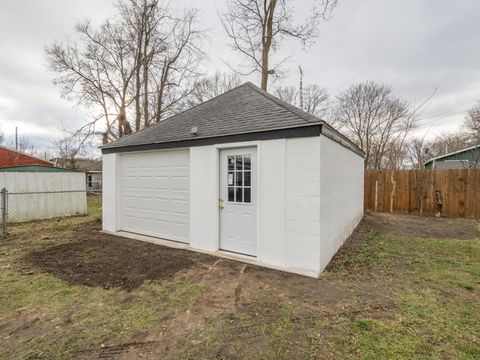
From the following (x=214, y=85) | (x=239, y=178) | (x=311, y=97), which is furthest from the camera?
(x=311, y=97)

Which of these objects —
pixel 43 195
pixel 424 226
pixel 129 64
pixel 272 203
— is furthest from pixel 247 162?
pixel 129 64

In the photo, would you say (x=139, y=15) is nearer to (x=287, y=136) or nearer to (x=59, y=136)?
(x=59, y=136)

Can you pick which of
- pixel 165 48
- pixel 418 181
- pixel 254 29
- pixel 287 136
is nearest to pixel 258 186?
pixel 287 136

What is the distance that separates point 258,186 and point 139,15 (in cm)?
1482

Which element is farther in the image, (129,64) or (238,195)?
(129,64)

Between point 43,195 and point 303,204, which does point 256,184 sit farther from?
point 43,195

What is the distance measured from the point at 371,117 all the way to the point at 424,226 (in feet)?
50.6

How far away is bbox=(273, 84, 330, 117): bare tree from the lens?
68.5 feet

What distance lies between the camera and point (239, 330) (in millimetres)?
2516

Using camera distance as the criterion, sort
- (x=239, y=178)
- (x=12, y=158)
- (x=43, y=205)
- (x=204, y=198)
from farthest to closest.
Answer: (x=12, y=158) → (x=43, y=205) → (x=204, y=198) → (x=239, y=178)

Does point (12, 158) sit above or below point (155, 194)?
above

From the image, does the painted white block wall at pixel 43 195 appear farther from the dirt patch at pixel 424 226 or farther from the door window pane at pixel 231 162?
the dirt patch at pixel 424 226

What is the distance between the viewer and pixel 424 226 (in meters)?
7.87

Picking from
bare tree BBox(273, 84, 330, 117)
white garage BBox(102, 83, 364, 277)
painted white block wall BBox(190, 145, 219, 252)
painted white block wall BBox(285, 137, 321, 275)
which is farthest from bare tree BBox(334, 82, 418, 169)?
painted white block wall BBox(190, 145, 219, 252)
